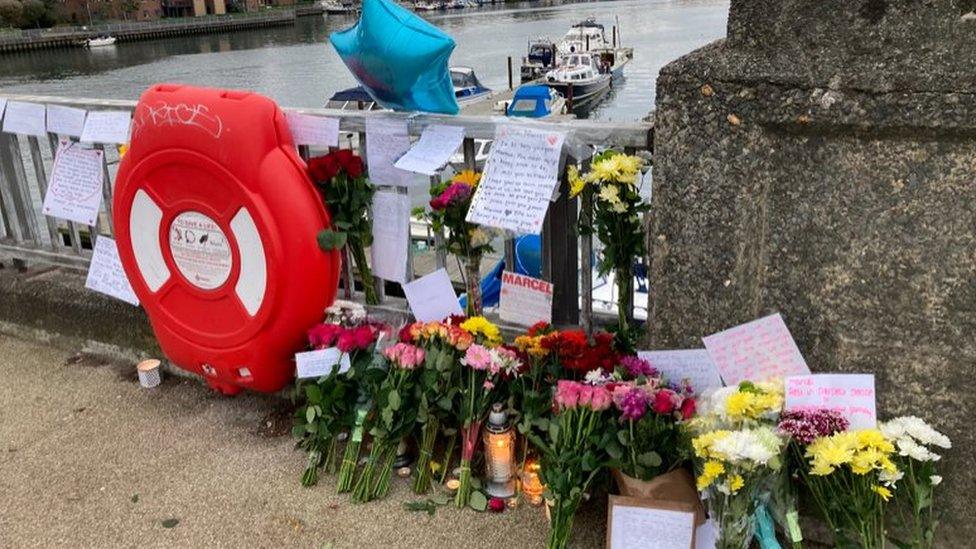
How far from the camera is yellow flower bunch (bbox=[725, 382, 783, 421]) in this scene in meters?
2.17

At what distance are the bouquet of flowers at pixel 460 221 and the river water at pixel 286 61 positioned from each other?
19.3 metres

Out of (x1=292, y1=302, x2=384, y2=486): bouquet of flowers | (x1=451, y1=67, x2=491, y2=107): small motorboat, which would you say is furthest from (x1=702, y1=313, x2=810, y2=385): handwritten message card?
(x1=451, y1=67, x2=491, y2=107): small motorboat

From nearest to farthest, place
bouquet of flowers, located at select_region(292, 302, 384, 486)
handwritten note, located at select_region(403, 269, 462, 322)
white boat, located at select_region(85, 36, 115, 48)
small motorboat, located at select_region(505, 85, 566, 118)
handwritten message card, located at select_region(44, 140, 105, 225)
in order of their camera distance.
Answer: bouquet of flowers, located at select_region(292, 302, 384, 486) < handwritten note, located at select_region(403, 269, 462, 322) < handwritten message card, located at select_region(44, 140, 105, 225) < small motorboat, located at select_region(505, 85, 566, 118) < white boat, located at select_region(85, 36, 115, 48)

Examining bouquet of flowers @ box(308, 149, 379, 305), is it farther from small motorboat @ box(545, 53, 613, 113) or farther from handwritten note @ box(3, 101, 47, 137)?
small motorboat @ box(545, 53, 613, 113)

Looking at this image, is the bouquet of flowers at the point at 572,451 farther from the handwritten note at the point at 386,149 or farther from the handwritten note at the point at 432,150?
the handwritten note at the point at 386,149

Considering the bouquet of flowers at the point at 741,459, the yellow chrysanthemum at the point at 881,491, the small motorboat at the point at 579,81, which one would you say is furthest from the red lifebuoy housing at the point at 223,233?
the small motorboat at the point at 579,81

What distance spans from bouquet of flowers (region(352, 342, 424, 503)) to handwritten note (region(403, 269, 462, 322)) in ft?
1.12

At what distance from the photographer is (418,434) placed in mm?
2980

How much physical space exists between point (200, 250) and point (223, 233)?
0.18m

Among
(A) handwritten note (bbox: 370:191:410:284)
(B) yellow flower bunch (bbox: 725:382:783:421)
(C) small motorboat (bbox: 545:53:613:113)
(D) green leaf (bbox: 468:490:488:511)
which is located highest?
(A) handwritten note (bbox: 370:191:410:284)

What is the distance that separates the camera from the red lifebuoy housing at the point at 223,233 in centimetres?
288

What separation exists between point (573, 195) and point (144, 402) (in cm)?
222

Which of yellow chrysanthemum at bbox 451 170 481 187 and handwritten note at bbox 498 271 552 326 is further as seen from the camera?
handwritten note at bbox 498 271 552 326

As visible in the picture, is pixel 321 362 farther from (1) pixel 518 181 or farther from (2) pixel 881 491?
(2) pixel 881 491
